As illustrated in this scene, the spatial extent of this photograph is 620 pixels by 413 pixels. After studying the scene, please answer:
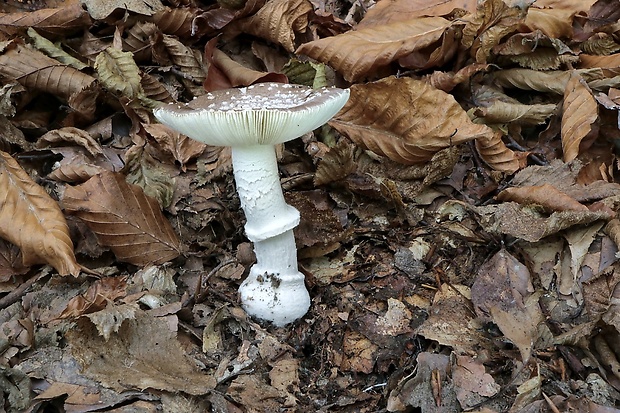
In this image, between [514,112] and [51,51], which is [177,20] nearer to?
[51,51]

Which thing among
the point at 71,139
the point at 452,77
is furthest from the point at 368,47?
the point at 71,139

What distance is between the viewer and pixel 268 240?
2344 millimetres

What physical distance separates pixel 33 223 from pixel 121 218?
0.38 metres

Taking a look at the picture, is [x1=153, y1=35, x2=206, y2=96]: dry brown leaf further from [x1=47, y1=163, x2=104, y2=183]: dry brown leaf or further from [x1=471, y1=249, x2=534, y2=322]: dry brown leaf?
[x1=471, y1=249, x2=534, y2=322]: dry brown leaf

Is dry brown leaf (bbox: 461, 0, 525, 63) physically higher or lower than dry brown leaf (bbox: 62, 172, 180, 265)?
higher

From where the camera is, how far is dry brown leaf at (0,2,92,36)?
3.17 meters

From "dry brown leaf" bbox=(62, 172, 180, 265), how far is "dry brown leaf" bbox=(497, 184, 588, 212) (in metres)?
1.66

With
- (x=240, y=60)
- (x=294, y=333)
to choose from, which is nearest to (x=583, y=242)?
(x=294, y=333)

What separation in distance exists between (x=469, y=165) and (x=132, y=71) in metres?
2.00

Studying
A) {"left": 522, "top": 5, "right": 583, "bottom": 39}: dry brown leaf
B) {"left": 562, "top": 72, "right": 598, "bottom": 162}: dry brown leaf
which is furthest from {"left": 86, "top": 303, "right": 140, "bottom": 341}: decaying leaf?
{"left": 522, "top": 5, "right": 583, "bottom": 39}: dry brown leaf

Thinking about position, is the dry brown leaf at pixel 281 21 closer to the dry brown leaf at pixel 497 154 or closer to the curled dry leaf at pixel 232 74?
the curled dry leaf at pixel 232 74

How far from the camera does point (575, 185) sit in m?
2.54

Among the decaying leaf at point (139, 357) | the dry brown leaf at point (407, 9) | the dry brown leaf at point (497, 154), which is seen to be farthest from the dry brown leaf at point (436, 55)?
the decaying leaf at point (139, 357)

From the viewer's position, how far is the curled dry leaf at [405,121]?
268 cm
